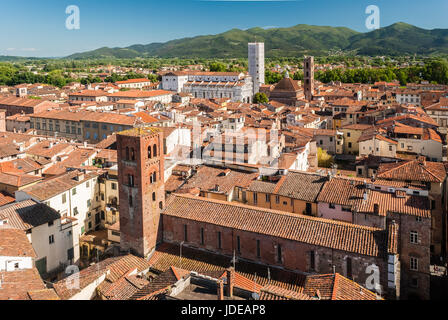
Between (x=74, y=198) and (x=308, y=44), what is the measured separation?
13867 centimetres

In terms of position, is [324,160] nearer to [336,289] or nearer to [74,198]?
[74,198]

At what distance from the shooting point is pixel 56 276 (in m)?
14.4

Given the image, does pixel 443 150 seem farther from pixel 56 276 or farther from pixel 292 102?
pixel 292 102

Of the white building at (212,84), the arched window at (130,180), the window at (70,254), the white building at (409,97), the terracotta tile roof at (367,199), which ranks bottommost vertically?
the window at (70,254)

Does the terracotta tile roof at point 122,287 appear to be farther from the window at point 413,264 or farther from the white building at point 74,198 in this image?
the window at point 413,264

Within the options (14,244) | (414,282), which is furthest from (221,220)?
(14,244)

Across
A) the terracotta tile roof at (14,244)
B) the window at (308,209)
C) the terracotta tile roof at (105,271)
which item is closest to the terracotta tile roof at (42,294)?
the terracotta tile roof at (105,271)

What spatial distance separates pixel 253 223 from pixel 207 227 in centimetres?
146

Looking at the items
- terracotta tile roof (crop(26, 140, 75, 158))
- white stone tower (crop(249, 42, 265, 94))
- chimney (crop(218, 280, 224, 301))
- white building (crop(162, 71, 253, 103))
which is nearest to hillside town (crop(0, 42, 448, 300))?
terracotta tile roof (crop(26, 140, 75, 158))

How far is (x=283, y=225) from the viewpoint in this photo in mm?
11648

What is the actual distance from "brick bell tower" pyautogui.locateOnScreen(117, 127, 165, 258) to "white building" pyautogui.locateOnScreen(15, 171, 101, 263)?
11.3ft

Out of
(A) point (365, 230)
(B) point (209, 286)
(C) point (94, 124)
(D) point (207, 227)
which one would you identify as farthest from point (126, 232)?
(C) point (94, 124)

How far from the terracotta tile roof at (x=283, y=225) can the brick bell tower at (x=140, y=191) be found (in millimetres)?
646

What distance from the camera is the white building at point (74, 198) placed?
15.5m
